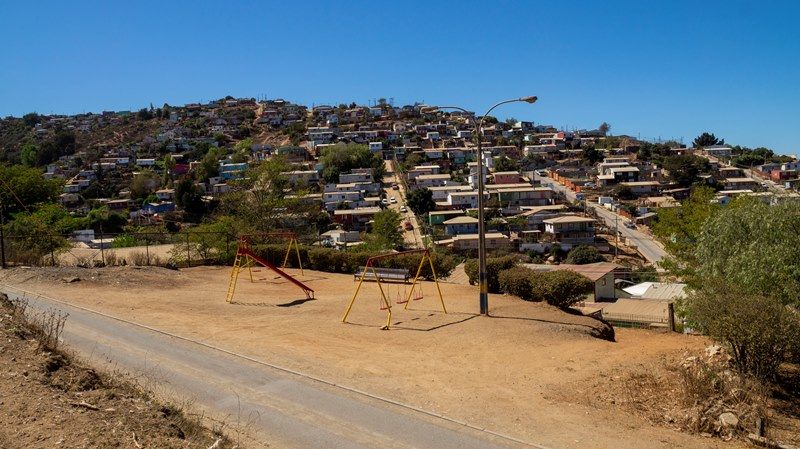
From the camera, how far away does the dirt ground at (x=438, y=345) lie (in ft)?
29.0

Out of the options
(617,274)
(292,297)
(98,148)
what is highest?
(98,148)

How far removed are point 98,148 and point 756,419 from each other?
15406cm

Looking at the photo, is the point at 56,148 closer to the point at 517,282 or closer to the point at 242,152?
the point at 242,152

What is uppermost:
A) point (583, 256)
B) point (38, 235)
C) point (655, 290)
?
point (38, 235)

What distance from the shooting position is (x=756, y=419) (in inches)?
349

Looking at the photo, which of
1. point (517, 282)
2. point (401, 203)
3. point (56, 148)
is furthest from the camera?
point (56, 148)

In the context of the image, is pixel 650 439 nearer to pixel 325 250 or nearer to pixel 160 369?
pixel 160 369

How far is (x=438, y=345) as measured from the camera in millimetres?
13023

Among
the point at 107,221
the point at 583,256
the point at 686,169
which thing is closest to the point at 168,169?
the point at 107,221

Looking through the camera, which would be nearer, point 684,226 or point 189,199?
point 684,226

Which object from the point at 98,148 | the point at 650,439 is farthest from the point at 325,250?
the point at 98,148

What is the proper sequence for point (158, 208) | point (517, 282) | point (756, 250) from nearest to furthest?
point (756, 250), point (517, 282), point (158, 208)

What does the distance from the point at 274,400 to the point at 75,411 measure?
294 centimetres

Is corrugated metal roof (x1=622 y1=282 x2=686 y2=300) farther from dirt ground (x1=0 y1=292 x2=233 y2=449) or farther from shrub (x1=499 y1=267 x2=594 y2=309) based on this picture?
dirt ground (x1=0 y1=292 x2=233 y2=449)
